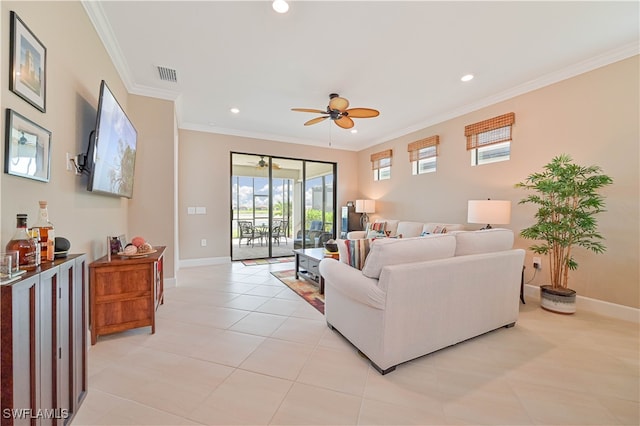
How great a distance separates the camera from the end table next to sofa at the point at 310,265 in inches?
133

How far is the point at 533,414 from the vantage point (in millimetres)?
1376

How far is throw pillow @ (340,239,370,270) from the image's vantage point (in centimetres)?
203

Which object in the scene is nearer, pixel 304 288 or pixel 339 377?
pixel 339 377

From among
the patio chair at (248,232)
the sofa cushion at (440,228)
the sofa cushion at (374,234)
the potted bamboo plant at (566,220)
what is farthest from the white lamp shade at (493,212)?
the patio chair at (248,232)

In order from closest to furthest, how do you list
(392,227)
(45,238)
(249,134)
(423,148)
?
1. (45,238)
2. (423,148)
3. (392,227)
4. (249,134)

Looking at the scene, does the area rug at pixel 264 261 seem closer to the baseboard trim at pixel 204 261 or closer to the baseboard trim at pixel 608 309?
the baseboard trim at pixel 204 261

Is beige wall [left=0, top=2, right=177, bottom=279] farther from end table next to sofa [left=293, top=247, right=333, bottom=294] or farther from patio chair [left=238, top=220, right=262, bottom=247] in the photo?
patio chair [left=238, top=220, right=262, bottom=247]

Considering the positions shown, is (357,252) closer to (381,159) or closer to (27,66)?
(27,66)

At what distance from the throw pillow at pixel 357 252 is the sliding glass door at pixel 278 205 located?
3.81 metres

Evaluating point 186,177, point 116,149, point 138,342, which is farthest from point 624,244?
point 186,177

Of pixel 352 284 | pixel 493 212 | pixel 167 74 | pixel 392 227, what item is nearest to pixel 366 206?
pixel 392 227

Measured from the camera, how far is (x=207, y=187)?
493 centimetres

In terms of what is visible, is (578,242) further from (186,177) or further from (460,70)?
(186,177)

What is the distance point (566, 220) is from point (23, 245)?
13.6 ft
